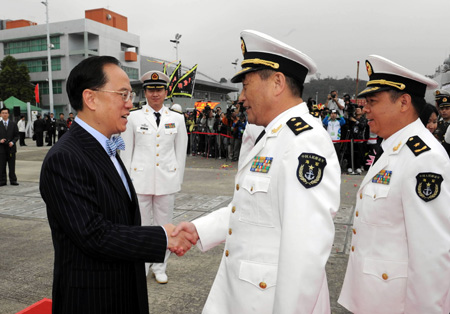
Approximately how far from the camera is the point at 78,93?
2.03 m

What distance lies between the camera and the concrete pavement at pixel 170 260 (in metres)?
3.76

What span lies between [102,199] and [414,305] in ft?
5.70

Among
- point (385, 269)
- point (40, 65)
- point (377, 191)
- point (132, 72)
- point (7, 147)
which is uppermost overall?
point (40, 65)

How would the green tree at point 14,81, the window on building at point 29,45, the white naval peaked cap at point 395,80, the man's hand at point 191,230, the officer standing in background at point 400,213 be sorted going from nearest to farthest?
1. the officer standing in background at point 400,213
2. the man's hand at point 191,230
3. the white naval peaked cap at point 395,80
4. the green tree at point 14,81
5. the window on building at point 29,45

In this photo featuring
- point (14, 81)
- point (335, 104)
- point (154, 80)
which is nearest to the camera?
point (154, 80)

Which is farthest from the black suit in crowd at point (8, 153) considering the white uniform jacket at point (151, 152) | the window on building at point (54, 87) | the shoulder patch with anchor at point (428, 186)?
the window on building at point (54, 87)

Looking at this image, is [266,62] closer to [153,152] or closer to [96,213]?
[96,213]

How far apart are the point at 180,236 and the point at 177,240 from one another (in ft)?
0.25

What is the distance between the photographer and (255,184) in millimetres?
1892

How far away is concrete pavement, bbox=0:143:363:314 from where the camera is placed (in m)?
3.76

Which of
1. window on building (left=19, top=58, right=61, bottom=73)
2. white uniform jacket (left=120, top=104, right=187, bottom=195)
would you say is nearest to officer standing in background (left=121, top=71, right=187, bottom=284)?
white uniform jacket (left=120, top=104, right=187, bottom=195)

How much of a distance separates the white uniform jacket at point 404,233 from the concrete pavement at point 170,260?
1.50m

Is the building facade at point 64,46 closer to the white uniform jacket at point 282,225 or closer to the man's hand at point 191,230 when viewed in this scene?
the man's hand at point 191,230

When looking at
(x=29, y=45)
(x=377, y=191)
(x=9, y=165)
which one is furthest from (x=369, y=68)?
(x=29, y=45)
